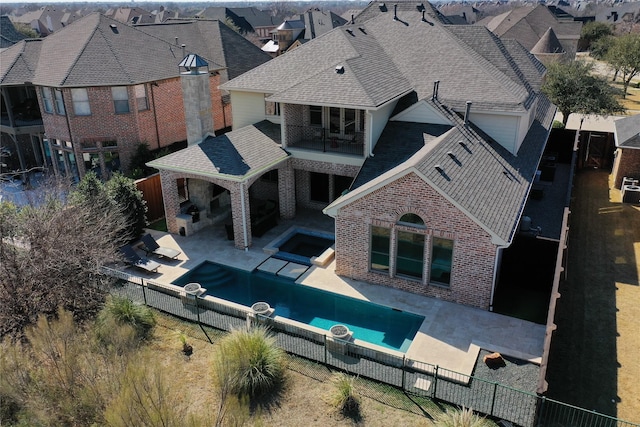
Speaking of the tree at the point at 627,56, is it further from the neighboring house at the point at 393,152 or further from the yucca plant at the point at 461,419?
the yucca plant at the point at 461,419

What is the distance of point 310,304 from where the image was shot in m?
16.7

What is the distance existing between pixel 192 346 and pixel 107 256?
3873 mm

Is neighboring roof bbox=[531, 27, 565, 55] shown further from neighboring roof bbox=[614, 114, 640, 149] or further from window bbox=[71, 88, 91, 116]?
window bbox=[71, 88, 91, 116]

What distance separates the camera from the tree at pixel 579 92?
3491cm

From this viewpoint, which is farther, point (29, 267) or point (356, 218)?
point (356, 218)

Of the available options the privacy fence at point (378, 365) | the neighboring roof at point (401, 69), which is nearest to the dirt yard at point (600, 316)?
the privacy fence at point (378, 365)

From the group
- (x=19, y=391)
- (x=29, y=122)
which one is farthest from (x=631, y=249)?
(x=29, y=122)

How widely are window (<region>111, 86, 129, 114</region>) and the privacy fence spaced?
11826mm

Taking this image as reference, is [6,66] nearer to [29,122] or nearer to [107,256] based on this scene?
[29,122]

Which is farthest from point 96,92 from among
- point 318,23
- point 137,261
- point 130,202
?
point 318,23

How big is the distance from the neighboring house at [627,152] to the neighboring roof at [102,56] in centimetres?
2425

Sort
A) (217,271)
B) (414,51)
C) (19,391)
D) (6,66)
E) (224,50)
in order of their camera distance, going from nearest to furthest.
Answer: (19,391), (217,271), (414,51), (6,66), (224,50)

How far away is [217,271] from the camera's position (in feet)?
60.7

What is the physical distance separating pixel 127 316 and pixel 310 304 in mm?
5799
